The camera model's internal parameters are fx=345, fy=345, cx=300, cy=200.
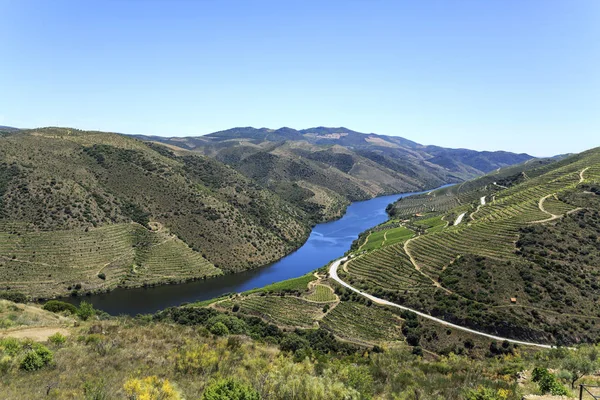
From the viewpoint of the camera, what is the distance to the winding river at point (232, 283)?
68312 mm

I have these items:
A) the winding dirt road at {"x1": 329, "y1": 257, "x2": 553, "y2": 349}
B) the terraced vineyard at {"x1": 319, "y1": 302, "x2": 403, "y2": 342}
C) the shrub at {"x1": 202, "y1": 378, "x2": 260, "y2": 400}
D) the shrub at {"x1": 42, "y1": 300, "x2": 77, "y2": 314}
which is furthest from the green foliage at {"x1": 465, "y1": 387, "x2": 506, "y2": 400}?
the shrub at {"x1": 42, "y1": 300, "x2": 77, "y2": 314}

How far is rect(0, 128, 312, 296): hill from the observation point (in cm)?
7175

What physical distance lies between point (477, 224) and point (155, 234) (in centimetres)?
7711

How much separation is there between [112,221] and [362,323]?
67985mm

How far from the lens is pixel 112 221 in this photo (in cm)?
8688

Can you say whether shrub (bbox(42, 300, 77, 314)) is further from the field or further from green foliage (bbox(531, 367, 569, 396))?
the field

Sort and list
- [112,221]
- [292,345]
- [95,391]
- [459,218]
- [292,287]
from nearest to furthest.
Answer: [95,391], [292,345], [292,287], [112,221], [459,218]

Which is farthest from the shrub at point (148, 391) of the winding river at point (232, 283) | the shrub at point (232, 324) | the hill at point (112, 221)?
the hill at point (112, 221)

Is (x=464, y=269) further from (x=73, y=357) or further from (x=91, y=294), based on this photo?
(x=91, y=294)

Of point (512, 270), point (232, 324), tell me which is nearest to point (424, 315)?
point (512, 270)

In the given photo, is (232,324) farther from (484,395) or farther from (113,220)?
(113,220)

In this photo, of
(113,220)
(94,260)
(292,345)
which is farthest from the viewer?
(113,220)

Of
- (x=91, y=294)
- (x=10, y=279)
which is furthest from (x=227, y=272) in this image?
(x=10, y=279)

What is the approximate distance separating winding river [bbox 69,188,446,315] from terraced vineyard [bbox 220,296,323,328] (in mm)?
17490
